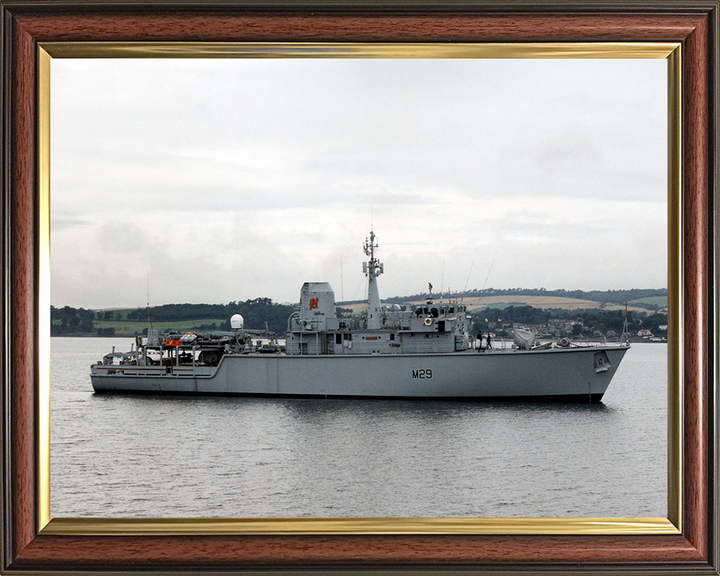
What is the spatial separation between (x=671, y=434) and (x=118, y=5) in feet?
14.3

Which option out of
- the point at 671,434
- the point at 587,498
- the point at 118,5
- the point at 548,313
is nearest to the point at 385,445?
the point at 587,498

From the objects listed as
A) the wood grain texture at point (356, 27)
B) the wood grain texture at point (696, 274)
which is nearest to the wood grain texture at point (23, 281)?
the wood grain texture at point (356, 27)

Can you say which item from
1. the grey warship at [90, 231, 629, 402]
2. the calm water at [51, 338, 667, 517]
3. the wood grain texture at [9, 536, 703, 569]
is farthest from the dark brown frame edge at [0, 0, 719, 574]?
the grey warship at [90, 231, 629, 402]

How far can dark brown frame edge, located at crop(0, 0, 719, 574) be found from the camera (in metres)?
3.80

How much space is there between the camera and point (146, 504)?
439 inches

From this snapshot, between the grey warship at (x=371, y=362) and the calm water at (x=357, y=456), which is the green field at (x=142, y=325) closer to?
the calm water at (x=357, y=456)

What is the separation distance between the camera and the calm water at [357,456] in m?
11.0

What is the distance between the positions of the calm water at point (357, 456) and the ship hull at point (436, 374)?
59 cm

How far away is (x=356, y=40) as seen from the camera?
3.97 metres

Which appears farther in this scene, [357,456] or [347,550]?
[357,456]

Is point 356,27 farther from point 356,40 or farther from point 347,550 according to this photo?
point 347,550

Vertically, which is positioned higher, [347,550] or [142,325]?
[142,325]

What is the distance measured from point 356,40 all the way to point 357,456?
14.1 meters

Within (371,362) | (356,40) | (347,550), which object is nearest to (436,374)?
(371,362)
